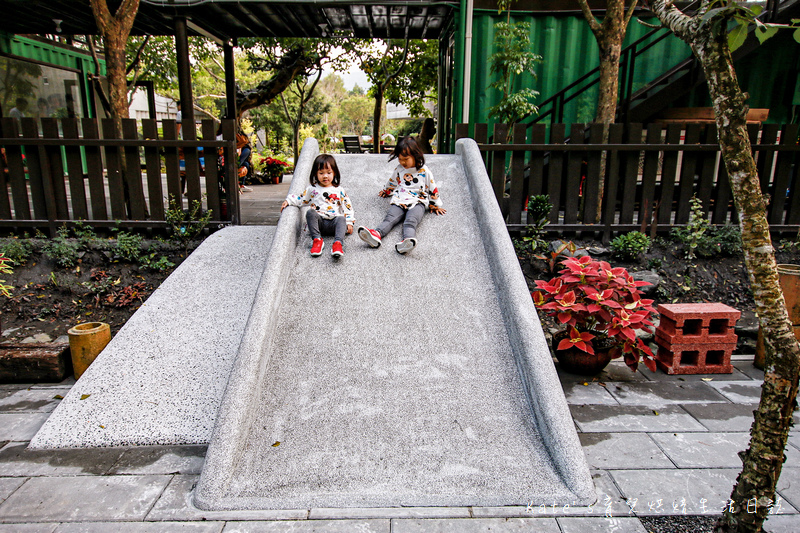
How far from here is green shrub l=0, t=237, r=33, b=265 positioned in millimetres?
5157

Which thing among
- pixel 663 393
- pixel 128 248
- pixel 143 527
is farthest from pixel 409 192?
pixel 143 527

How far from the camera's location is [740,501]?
1933mm

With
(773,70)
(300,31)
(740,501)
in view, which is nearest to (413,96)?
(300,31)

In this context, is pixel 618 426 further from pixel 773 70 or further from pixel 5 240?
pixel 773 70

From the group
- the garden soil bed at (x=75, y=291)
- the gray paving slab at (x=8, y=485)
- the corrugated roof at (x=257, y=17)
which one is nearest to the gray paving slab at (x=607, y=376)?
the gray paving slab at (x=8, y=485)

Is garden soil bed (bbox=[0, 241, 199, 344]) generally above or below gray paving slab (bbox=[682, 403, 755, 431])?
above

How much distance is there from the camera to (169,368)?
358 cm

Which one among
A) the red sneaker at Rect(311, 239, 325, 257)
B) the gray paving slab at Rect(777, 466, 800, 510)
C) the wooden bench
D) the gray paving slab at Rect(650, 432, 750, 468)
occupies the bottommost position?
the gray paving slab at Rect(650, 432, 750, 468)

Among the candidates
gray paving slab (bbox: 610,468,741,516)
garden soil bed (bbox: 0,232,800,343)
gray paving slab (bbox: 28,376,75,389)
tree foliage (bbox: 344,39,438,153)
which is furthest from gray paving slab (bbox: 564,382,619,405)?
tree foliage (bbox: 344,39,438,153)

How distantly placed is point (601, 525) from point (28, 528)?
2.64m

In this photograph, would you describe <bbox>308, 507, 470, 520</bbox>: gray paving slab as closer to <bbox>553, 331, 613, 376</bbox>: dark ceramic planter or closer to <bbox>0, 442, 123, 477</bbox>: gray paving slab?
<bbox>0, 442, 123, 477</bbox>: gray paving slab

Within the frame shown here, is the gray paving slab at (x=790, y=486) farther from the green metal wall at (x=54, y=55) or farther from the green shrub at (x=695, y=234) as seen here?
the green metal wall at (x=54, y=55)

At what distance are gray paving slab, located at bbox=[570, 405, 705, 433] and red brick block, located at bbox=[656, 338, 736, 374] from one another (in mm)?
645

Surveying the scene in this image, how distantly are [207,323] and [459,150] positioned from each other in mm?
3707
